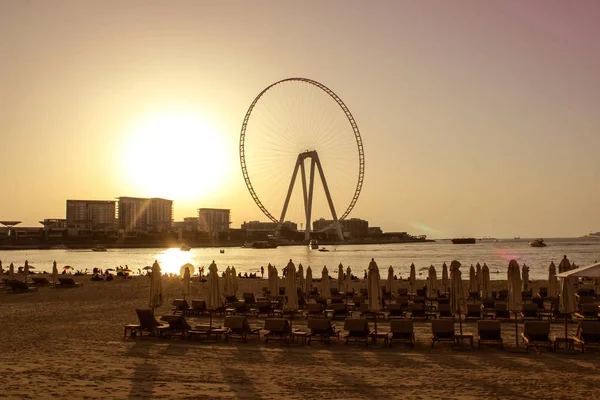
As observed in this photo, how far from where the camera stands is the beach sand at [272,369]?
10.4 meters

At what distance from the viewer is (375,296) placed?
17453mm

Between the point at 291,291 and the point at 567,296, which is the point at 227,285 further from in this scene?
the point at 567,296

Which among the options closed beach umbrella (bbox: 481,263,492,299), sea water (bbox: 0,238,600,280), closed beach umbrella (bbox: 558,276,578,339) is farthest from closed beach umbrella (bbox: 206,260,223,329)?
sea water (bbox: 0,238,600,280)

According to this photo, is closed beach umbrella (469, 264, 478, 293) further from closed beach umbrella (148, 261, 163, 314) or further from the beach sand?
closed beach umbrella (148, 261, 163, 314)

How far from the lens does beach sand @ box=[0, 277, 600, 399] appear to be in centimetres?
1040

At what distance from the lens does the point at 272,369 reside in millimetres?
12344

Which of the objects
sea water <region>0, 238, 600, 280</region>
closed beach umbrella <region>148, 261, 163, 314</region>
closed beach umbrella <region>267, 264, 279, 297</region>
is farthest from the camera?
sea water <region>0, 238, 600, 280</region>

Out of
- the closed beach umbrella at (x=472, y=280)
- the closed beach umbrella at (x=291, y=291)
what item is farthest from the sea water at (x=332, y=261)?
the closed beach umbrella at (x=291, y=291)

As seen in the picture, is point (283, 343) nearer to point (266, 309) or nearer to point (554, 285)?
point (266, 309)

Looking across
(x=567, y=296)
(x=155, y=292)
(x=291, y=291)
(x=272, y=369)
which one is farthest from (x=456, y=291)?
(x=155, y=292)

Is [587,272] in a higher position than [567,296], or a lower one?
higher

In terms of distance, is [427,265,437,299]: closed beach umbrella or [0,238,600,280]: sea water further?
[0,238,600,280]: sea water

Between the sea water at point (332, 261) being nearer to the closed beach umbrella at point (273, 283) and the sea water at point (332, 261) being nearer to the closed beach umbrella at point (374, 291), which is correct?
the closed beach umbrella at point (273, 283)

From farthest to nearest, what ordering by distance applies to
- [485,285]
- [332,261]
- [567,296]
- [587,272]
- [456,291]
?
[332,261] < [485,285] < [456,291] < [567,296] < [587,272]
